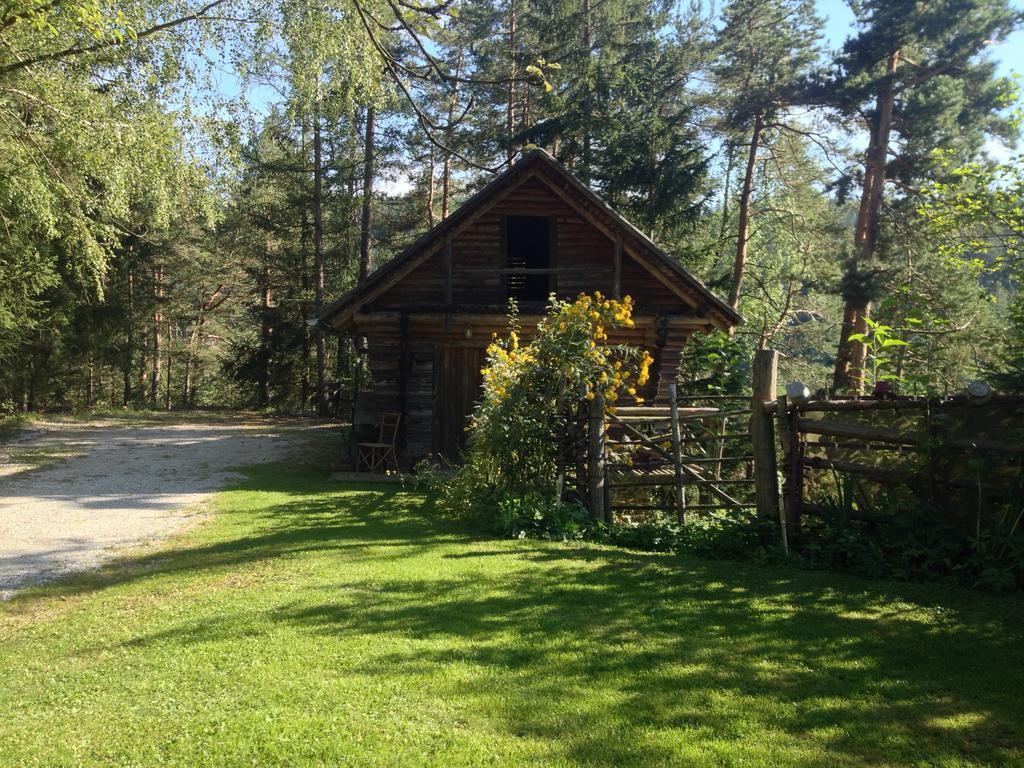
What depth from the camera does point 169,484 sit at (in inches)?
501

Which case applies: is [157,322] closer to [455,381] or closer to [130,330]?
[130,330]

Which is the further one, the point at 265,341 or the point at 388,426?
the point at 265,341

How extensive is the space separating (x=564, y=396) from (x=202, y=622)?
4.84 m

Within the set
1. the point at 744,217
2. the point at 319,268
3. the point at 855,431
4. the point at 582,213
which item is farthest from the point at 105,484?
the point at 744,217

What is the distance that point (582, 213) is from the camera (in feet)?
45.1

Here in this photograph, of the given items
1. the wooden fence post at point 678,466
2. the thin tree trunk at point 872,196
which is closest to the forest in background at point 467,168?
the thin tree trunk at point 872,196

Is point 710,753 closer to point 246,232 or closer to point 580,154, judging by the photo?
point 580,154

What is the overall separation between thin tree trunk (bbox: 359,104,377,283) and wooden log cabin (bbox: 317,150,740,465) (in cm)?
1370

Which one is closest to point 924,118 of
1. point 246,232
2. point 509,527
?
point 509,527

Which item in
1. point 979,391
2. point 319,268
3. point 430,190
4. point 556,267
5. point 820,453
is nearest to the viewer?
point 979,391

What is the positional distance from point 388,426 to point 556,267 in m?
4.74

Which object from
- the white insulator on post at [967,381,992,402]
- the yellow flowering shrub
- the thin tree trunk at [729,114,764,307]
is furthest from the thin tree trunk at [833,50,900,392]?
the white insulator on post at [967,381,992,402]

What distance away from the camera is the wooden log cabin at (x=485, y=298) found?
1368 cm

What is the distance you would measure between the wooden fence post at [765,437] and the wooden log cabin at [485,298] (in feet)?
21.2
